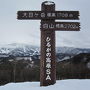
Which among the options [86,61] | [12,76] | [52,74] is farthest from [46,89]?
[86,61]

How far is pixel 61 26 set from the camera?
12352 mm

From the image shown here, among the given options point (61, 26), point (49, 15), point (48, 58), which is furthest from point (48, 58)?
point (49, 15)

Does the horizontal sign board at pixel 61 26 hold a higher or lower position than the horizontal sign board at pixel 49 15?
lower

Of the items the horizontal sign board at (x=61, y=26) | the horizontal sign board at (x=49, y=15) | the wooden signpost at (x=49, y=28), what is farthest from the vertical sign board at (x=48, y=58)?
the horizontal sign board at (x=49, y=15)

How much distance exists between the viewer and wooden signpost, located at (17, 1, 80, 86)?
12.1m

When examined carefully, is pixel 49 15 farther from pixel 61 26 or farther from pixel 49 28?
pixel 61 26

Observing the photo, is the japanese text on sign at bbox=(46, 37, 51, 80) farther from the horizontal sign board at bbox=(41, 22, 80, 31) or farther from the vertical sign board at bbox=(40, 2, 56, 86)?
the horizontal sign board at bbox=(41, 22, 80, 31)

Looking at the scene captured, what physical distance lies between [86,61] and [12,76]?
18.9 metres

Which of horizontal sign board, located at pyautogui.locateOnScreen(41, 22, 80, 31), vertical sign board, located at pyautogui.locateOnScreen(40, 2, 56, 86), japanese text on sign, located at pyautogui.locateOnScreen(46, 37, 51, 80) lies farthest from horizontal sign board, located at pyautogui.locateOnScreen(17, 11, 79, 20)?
japanese text on sign, located at pyautogui.locateOnScreen(46, 37, 51, 80)

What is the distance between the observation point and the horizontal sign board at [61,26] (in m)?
12.2

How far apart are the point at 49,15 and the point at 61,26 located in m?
0.68

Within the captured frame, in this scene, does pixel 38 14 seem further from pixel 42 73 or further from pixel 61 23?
pixel 42 73

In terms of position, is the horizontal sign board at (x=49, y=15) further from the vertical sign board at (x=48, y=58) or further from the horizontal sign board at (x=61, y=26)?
the vertical sign board at (x=48, y=58)

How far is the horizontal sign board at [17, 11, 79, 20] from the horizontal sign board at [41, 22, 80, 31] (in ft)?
0.83
